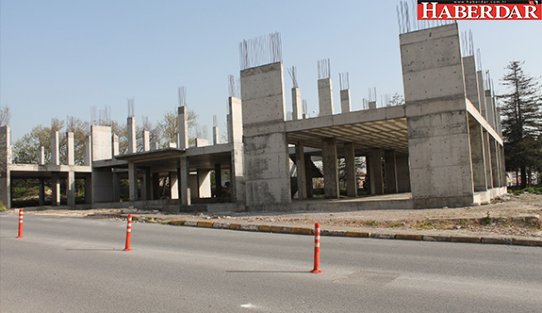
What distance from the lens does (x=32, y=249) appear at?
488 inches

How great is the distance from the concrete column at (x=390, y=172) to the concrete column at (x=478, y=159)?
16.0 metres

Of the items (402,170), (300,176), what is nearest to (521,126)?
(402,170)

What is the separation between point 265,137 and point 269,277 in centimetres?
1831

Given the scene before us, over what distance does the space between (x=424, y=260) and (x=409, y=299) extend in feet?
10.9

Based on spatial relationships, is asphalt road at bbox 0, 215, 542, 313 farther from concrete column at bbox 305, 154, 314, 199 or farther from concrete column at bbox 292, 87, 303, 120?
concrete column at bbox 305, 154, 314, 199

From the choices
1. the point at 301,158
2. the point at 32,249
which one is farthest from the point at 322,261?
the point at 301,158

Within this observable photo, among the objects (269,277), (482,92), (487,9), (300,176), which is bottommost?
(269,277)

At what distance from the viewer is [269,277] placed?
793 cm

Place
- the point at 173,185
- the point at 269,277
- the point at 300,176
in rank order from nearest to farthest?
the point at 269,277
the point at 300,176
the point at 173,185

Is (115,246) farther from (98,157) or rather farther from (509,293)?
(98,157)

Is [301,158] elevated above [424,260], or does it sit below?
above

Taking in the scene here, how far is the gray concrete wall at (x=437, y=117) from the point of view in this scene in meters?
20.8

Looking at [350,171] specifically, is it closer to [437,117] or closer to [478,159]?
[478,159]

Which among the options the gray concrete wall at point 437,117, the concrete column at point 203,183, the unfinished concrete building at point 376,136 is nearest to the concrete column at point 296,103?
the unfinished concrete building at point 376,136
